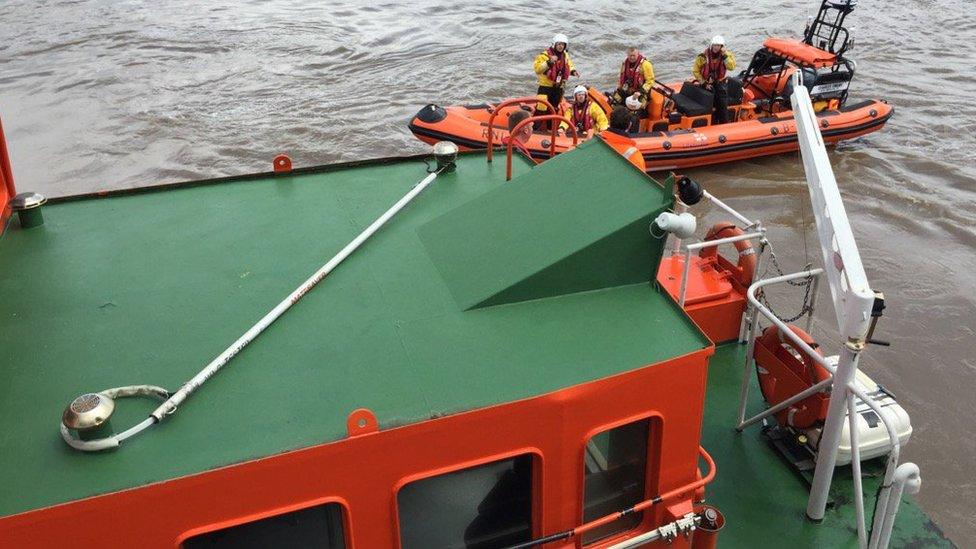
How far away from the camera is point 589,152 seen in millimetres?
3939

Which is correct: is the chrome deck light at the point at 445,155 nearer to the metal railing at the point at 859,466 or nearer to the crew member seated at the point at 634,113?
the metal railing at the point at 859,466

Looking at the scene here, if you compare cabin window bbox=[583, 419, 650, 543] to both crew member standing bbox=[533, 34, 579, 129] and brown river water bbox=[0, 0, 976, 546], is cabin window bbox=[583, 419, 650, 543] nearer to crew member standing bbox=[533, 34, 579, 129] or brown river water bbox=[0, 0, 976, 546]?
brown river water bbox=[0, 0, 976, 546]

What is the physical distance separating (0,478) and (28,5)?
82.7ft

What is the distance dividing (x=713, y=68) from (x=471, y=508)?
10.8 metres

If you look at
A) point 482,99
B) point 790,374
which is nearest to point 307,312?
point 790,374

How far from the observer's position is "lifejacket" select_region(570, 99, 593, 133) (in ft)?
36.6

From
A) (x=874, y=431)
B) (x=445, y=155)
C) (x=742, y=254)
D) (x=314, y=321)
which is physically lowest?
(x=874, y=431)

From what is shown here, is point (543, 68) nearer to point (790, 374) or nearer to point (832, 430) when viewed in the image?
point (790, 374)

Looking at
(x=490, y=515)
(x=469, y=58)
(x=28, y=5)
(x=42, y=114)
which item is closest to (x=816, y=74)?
(x=469, y=58)

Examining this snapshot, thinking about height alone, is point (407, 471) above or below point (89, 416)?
below

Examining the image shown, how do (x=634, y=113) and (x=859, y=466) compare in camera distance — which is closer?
(x=859, y=466)

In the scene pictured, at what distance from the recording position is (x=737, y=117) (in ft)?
42.7

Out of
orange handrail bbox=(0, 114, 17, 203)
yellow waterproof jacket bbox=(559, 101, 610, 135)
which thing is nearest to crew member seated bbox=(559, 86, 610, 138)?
yellow waterproof jacket bbox=(559, 101, 610, 135)

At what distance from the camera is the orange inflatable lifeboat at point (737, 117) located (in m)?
11.9
